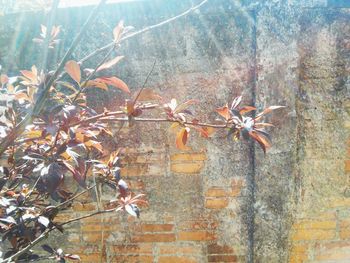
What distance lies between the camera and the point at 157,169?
2666 millimetres

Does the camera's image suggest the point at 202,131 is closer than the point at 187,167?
Yes

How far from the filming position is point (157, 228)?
270 cm

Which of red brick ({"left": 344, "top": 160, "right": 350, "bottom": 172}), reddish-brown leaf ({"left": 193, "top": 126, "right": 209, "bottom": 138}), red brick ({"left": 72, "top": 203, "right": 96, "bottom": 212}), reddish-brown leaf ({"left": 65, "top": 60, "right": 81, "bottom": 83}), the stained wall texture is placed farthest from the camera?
red brick ({"left": 72, "top": 203, "right": 96, "bottom": 212})

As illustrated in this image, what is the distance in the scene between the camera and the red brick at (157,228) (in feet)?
8.83

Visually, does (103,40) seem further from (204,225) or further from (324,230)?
(324,230)

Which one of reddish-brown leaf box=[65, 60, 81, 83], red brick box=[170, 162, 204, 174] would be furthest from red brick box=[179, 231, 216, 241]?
reddish-brown leaf box=[65, 60, 81, 83]

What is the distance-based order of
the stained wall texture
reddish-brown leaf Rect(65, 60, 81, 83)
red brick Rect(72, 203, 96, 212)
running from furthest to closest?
red brick Rect(72, 203, 96, 212), the stained wall texture, reddish-brown leaf Rect(65, 60, 81, 83)

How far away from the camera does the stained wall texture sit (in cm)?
250

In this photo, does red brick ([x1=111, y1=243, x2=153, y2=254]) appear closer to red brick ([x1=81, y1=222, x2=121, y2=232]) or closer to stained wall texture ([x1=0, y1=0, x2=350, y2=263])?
stained wall texture ([x1=0, y1=0, x2=350, y2=263])

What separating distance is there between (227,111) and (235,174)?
1214 millimetres

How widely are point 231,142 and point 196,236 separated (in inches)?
27.4

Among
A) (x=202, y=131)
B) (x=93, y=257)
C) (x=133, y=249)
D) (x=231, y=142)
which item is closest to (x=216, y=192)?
(x=231, y=142)

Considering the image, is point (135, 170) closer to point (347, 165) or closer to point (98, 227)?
point (98, 227)

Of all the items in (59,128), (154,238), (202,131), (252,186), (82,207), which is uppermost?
(59,128)
